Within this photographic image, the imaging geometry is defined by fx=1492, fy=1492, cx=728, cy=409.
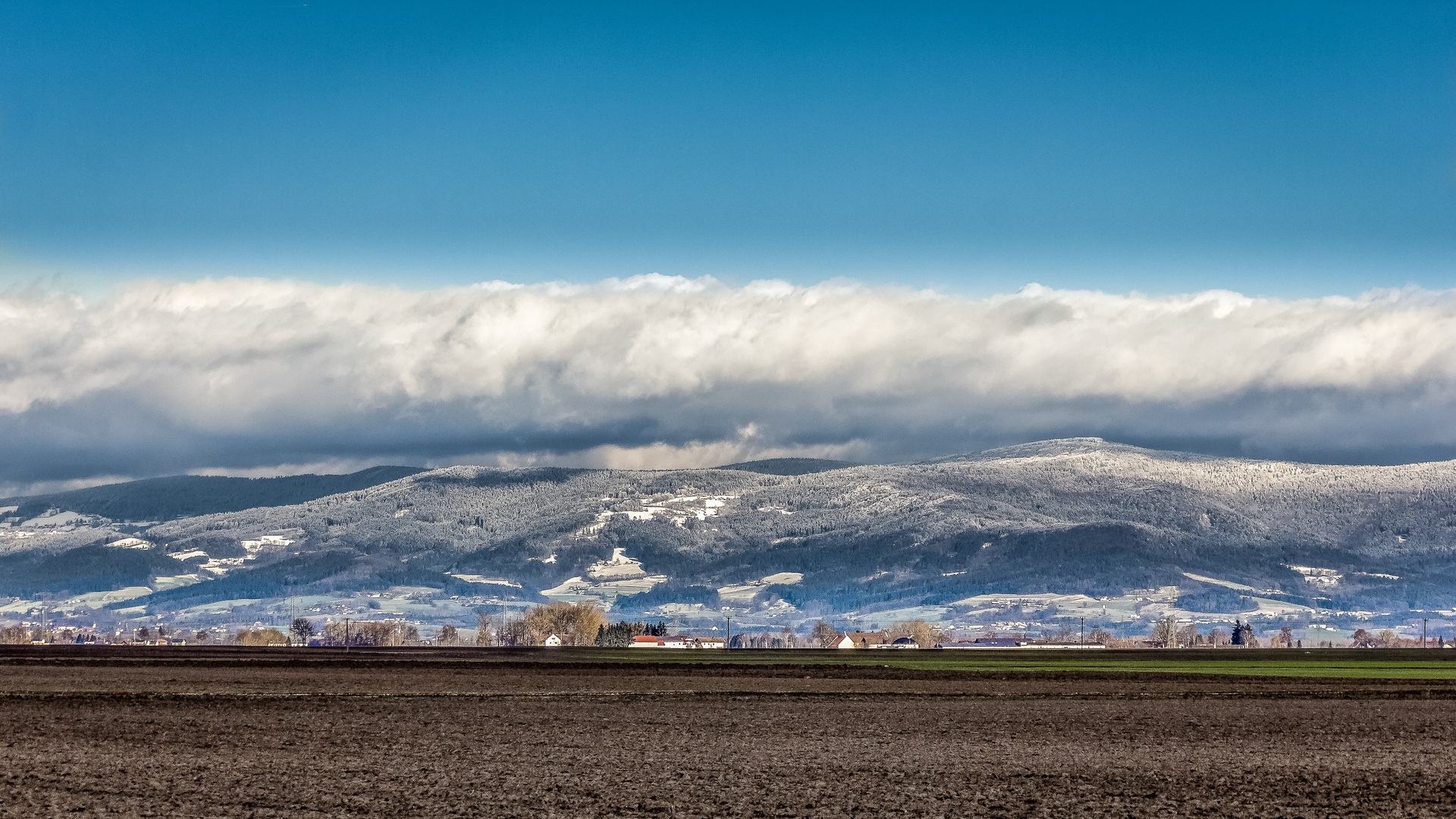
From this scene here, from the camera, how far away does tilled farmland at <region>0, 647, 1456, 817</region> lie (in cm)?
3156

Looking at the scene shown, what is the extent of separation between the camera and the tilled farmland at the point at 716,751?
104 feet

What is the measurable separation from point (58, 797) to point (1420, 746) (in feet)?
123

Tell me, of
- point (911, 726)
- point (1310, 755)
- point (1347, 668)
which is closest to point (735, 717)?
point (911, 726)

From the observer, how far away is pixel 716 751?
139 feet

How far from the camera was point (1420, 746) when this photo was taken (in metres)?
45.0

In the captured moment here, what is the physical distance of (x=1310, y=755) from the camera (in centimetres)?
4231

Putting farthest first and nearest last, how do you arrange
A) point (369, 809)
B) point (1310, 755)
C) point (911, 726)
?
point (911, 726) → point (1310, 755) → point (369, 809)

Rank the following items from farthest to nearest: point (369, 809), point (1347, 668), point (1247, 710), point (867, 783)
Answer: point (1347, 668), point (1247, 710), point (867, 783), point (369, 809)

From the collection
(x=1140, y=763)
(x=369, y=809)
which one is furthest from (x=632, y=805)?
(x=1140, y=763)

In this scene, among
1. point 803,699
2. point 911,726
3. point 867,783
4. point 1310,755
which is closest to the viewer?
point 867,783

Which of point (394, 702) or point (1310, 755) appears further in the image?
point (394, 702)

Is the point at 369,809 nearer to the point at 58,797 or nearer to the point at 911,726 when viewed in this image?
the point at 58,797

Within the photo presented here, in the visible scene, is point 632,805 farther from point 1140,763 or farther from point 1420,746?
point 1420,746

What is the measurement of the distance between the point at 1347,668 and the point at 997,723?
7104 centimetres
